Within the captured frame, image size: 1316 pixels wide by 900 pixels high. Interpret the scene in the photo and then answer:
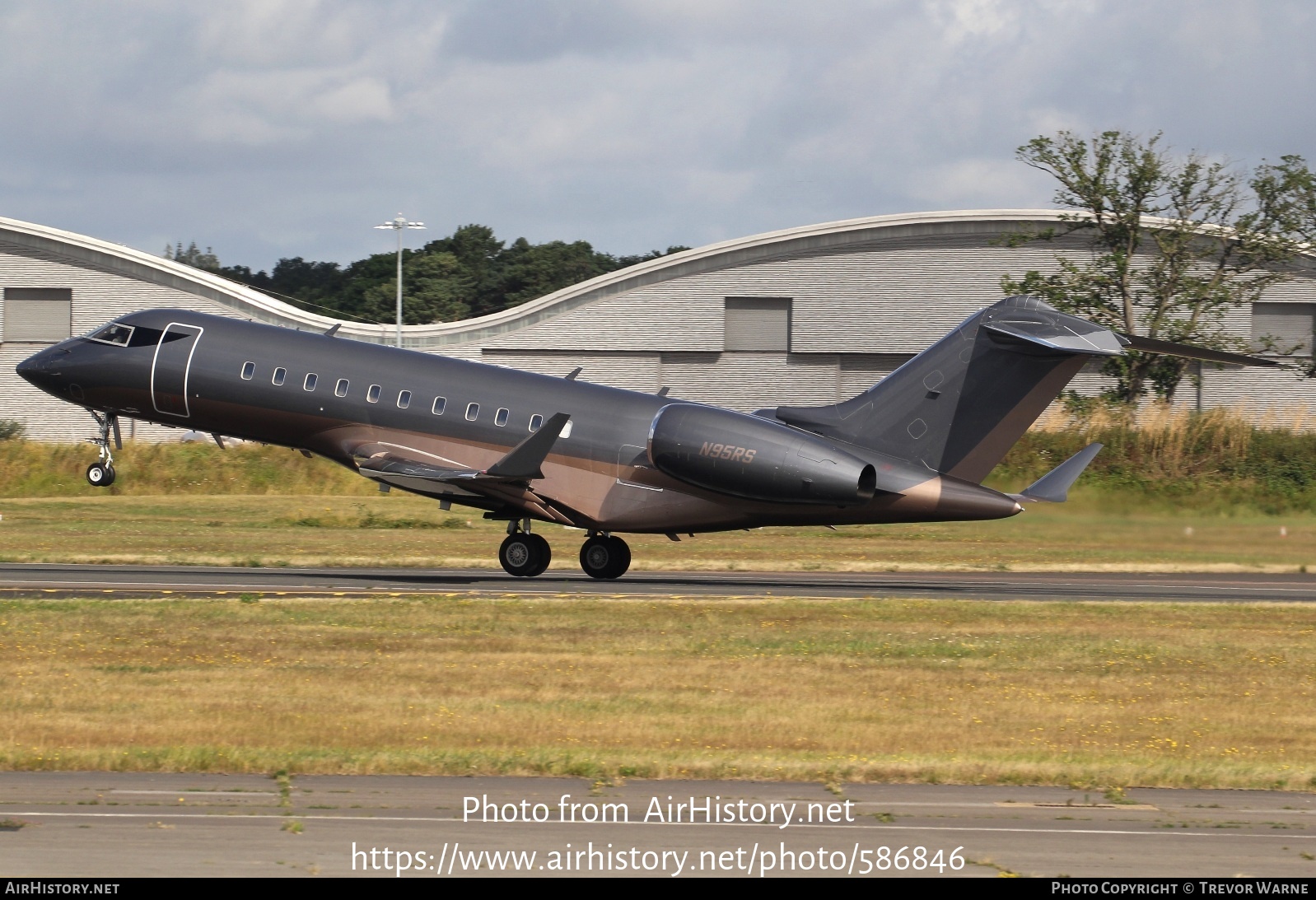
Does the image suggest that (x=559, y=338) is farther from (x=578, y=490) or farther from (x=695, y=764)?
(x=695, y=764)

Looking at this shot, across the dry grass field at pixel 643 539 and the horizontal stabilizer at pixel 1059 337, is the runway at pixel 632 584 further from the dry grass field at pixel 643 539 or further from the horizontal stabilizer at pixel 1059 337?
the horizontal stabilizer at pixel 1059 337

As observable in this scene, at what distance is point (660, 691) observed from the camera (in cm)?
1689

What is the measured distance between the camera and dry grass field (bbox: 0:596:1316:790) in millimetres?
13133

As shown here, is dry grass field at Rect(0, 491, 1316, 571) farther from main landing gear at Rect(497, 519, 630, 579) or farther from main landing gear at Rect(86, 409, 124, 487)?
main landing gear at Rect(497, 519, 630, 579)

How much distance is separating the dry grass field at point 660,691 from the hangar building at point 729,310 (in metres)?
45.9

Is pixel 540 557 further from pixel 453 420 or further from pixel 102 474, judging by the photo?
pixel 102 474

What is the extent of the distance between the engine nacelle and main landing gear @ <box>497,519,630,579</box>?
8.48ft

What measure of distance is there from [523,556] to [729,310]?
4352cm

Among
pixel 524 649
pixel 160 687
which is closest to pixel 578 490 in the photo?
pixel 524 649

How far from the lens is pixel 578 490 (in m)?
28.3

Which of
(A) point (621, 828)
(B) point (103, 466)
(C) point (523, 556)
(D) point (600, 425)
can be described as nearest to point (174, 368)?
(B) point (103, 466)

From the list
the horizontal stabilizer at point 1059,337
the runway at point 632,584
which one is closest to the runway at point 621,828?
the horizontal stabilizer at point 1059,337

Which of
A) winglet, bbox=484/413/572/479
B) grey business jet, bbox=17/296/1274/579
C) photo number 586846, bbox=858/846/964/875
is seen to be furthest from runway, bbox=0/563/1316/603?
photo number 586846, bbox=858/846/964/875
